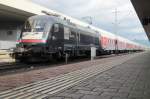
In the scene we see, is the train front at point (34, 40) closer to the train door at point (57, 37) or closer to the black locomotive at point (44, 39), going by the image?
the black locomotive at point (44, 39)

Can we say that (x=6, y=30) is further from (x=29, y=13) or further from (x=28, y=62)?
(x=28, y=62)

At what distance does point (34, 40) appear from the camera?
18094 millimetres

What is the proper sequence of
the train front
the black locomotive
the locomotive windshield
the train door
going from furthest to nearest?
the train door
the locomotive windshield
the black locomotive
the train front

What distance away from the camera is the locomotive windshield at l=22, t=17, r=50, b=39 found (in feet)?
60.4

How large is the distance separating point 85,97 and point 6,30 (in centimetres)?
3936

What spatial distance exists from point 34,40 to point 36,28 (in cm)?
114

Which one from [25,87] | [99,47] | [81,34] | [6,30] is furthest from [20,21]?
[25,87]

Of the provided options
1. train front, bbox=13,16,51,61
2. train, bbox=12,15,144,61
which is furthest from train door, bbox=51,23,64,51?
train front, bbox=13,16,51,61

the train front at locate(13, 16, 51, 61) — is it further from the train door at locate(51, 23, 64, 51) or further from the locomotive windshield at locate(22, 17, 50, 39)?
the train door at locate(51, 23, 64, 51)

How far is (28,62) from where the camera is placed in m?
18.9

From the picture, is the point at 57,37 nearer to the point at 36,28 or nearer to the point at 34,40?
the point at 36,28

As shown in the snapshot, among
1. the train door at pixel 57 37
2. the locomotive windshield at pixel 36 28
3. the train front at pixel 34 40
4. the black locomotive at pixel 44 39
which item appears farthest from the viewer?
the train door at pixel 57 37

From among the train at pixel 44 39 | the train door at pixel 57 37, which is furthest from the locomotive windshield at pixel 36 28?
the train door at pixel 57 37

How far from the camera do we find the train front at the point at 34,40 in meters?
17.6
